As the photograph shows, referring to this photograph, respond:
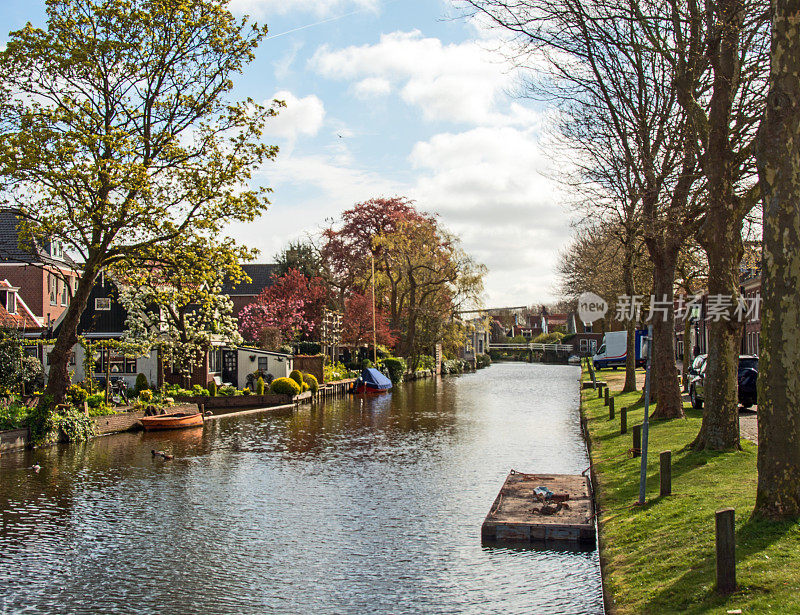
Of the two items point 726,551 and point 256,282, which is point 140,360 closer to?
point 726,551

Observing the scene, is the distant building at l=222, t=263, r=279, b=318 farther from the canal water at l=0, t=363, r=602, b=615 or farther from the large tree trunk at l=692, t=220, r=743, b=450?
the large tree trunk at l=692, t=220, r=743, b=450

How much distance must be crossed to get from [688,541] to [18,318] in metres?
38.9

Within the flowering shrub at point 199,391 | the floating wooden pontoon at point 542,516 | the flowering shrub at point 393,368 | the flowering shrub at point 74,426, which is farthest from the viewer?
the flowering shrub at point 393,368

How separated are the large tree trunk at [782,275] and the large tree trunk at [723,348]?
5499 mm

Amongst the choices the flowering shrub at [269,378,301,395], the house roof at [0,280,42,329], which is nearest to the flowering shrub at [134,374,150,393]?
the house roof at [0,280,42,329]

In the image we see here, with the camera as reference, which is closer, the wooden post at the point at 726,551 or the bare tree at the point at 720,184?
the wooden post at the point at 726,551

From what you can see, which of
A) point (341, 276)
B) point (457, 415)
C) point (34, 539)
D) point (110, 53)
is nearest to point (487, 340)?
point (341, 276)

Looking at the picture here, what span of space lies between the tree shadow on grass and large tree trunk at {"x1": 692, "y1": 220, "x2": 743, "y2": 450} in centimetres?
586

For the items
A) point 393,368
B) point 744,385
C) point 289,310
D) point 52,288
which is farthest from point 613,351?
point 52,288

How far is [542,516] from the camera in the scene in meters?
13.4

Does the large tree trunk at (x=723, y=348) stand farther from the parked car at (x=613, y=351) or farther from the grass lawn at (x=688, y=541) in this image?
Answer: the parked car at (x=613, y=351)

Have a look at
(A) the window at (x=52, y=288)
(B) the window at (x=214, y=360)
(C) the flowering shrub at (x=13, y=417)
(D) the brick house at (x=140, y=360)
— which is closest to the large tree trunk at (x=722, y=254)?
(C) the flowering shrub at (x=13, y=417)

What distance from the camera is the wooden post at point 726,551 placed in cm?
732

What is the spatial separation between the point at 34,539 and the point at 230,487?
5.33 m
